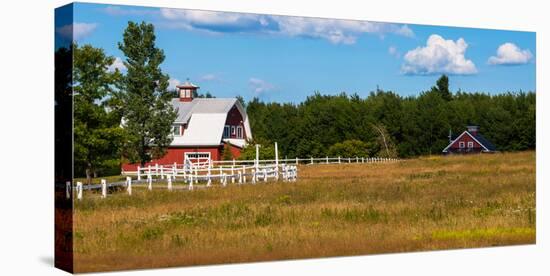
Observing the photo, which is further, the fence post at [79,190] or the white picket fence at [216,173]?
the white picket fence at [216,173]

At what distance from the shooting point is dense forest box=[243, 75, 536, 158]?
22.3 metres

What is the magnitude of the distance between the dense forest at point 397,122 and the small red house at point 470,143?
0.12 metres

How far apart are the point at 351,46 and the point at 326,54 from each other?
0.62m

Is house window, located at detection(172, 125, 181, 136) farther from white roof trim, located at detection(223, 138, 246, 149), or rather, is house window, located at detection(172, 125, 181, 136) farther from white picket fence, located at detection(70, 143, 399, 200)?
white roof trim, located at detection(223, 138, 246, 149)

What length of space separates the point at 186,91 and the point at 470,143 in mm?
7118

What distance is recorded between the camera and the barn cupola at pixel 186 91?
20.1 metres

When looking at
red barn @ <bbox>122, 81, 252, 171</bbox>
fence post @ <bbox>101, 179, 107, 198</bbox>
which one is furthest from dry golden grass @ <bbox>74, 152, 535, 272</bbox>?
red barn @ <bbox>122, 81, 252, 171</bbox>

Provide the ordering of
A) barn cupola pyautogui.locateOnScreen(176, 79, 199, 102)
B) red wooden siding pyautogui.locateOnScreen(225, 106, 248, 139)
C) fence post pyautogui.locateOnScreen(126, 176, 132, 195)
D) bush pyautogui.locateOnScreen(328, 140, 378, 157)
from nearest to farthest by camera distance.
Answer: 1. fence post pyautogui.locateOnScreen(126, 176, 132, 195)
2. barn cupola pyautogui.locateOnScreen(176, 79, 199, 102)
3. red wooden siding pyautogui.locateOnScreen(225, 106, 248, 139)
4. bush pyautogui.locateOnScreen(328, 140, 378, 157)

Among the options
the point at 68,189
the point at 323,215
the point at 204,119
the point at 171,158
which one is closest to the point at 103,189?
the point at 68,189

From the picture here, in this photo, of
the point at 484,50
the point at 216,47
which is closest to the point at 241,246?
the point at 216,47

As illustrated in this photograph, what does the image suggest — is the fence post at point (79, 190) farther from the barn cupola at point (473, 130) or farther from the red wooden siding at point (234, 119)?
the barn cupola at point (473, 130)

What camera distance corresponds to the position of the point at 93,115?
62.7 feet

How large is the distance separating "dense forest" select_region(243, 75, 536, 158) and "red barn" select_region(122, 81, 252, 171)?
1.81ft

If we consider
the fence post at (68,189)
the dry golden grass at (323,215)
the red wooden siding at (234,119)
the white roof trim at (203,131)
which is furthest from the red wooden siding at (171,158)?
the fence post at (68,189)
